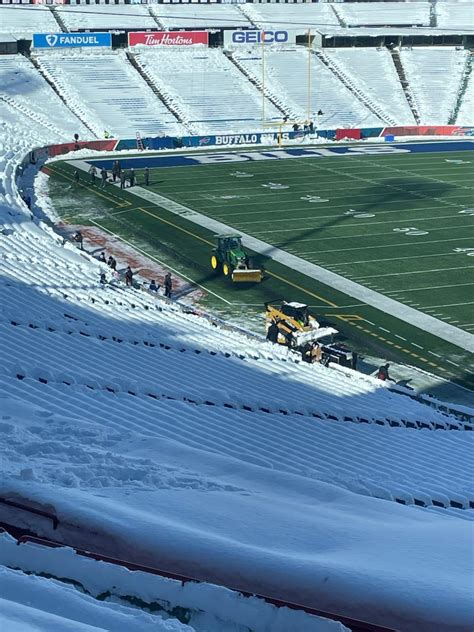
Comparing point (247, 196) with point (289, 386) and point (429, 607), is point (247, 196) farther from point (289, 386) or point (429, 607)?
point (429, 607)

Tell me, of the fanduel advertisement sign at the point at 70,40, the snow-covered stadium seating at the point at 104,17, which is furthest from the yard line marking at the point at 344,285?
the snow-covered stadium seating at the point at 104,17

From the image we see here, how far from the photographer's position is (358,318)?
1176 inches

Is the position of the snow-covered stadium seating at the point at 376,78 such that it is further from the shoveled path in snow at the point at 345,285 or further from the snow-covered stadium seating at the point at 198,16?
the shoveled path in snow at the point at 345,285

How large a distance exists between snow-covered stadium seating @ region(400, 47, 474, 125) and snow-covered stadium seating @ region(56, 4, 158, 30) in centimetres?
1877

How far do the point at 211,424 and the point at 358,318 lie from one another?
48.6ft

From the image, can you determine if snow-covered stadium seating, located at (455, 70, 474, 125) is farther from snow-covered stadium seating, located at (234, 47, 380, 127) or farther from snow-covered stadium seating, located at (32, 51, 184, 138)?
snow-covered stadium seating, located at (32, 51, 184, 138)

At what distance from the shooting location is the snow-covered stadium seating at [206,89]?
231 ft

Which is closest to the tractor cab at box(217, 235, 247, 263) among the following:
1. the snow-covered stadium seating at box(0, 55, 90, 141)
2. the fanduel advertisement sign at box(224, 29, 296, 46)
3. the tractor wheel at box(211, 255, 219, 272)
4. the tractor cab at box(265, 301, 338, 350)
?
the tractor wheel at box(211, 255, 219, 272)

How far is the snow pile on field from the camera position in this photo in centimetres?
655

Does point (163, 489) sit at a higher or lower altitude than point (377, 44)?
lower

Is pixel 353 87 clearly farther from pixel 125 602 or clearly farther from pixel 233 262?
pixel 125 602

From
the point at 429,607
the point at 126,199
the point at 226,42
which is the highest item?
the point at 226,42

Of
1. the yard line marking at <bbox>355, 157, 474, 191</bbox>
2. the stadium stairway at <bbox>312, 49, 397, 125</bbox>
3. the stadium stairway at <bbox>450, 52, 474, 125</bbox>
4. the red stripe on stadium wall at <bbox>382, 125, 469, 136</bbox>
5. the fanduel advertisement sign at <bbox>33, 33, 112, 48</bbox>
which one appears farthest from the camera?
the fanduel advertisement sign at <bbox>33, 33, 112, 48</bbox>

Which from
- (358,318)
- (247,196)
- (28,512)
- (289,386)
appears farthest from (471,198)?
(28,512)
